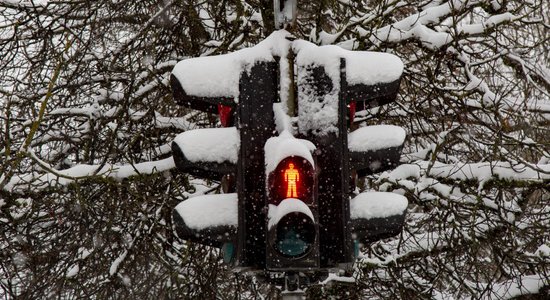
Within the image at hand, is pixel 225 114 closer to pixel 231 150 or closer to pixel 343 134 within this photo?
pixel 231 150

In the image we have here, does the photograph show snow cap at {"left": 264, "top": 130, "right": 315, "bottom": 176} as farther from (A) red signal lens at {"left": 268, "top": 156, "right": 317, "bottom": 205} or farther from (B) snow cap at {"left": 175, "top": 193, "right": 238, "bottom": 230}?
(B) snow cap at {"left": 175, "top": 193, "right": 238, "bottom": 230}

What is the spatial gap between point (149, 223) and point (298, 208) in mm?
4799

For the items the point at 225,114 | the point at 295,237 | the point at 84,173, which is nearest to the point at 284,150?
the point at 295,237

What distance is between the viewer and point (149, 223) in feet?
24.7

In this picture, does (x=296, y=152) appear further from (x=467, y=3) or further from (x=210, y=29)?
(x=210, y=29)

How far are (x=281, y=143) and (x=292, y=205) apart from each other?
0.24 meters

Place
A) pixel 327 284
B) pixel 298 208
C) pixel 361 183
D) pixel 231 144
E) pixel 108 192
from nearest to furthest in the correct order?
pixel 298 208
pixel 231 144
pixel 108 192
pixel 327 284
pixel 361 183

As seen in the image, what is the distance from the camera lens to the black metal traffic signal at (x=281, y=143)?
123 inches

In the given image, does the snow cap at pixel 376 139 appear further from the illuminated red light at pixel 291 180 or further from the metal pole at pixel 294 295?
the metal pole at pixel 294 295

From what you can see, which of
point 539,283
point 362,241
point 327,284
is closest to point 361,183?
point 327,284

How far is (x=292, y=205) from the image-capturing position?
2938 mm

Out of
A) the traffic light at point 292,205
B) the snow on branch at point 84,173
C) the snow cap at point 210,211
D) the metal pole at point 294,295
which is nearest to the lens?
the traffic light at point 292,205

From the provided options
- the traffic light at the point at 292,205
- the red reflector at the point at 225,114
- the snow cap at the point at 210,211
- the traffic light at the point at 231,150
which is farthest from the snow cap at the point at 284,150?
the red reflector at the point at 225,114

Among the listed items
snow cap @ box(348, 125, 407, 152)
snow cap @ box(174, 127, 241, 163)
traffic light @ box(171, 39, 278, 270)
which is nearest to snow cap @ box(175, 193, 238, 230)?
traffic light @ box(171, 39, 278, 270)
